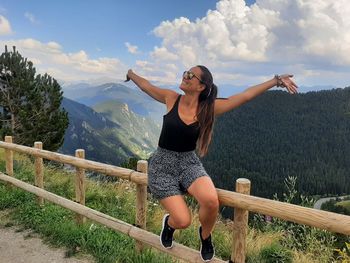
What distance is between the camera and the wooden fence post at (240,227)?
3836mm

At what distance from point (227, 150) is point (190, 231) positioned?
178108 millimetres

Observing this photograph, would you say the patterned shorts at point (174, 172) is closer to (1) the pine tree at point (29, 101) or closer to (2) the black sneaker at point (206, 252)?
(2) the black sneaker at point (206, 252)

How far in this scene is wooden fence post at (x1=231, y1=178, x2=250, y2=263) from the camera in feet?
12.6

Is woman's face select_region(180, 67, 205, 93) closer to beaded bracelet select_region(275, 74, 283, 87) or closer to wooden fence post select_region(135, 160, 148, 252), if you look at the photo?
beaded bracelet select_region(275, 74, 283, 87)

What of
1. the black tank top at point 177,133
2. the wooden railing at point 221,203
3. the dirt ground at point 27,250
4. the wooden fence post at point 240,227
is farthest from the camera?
the dirt ground at point 27,250

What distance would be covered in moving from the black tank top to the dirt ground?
229 centimetres

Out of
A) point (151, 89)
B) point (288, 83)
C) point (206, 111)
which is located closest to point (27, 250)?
point (151, 89)

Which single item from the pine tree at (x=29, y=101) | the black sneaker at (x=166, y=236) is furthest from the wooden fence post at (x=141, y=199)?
the pine tree at (x=29, y=101)

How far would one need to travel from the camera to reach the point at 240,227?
3.87 metres

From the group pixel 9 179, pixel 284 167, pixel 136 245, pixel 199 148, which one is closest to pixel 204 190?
pixel 199 148

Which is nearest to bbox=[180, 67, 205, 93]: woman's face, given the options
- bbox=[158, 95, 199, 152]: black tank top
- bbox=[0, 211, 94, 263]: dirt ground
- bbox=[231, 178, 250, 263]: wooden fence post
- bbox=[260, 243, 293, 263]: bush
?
bbox=[158, 95, 199, 152]: black tank top

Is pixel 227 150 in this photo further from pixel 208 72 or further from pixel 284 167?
pixel 208 72

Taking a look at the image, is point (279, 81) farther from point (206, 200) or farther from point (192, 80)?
point (206, 200)

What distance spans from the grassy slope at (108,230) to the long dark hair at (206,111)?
176 centimetres
